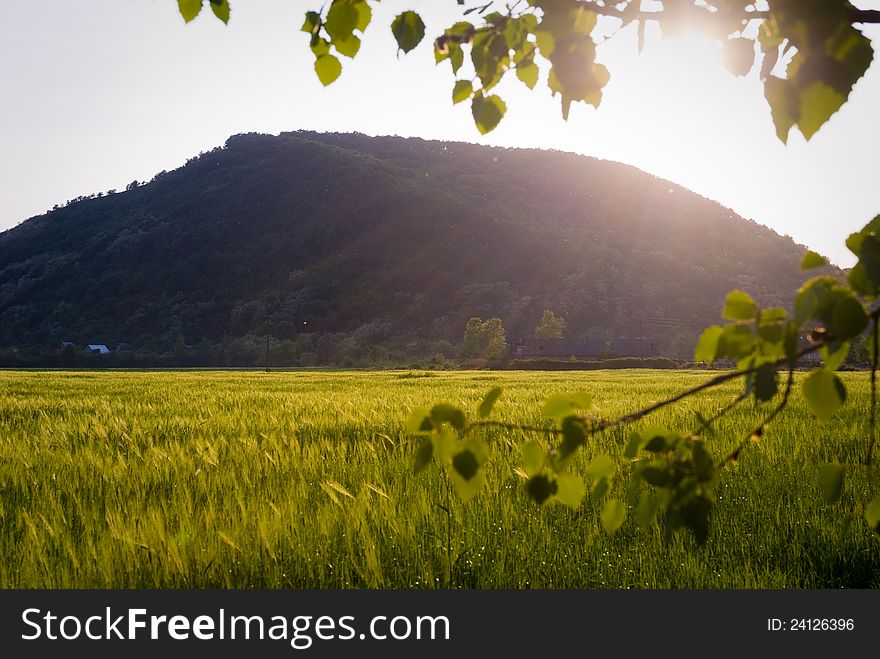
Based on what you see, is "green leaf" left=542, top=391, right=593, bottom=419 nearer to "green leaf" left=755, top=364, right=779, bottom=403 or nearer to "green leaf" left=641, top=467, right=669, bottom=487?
"green leaf" left=641, top=467, right=669, bottom=487

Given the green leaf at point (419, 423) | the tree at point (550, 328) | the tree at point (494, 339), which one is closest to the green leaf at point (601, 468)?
the green leaf at point (419, 423)

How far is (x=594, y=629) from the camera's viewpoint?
6.61 ft

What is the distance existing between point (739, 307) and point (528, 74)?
0.84 m

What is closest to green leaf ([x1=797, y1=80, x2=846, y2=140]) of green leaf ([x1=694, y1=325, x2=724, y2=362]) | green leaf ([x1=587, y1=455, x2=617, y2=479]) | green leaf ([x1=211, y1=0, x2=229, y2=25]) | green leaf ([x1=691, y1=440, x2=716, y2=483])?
green leaf ([x1=694, y1=325, x2=724, y2=362])

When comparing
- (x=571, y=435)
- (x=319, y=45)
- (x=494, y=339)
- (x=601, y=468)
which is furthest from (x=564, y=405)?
(x=494, y=339)

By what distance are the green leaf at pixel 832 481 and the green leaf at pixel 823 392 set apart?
0.99 feet

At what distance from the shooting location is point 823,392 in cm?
93

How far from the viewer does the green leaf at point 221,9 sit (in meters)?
1.33

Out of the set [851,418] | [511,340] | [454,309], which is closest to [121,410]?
[851,418]

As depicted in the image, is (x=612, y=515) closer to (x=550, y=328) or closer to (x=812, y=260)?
(x=812, y=260)

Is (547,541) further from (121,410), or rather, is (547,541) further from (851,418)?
(121,410)

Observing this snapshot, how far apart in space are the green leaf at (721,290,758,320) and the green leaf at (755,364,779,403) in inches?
3.4

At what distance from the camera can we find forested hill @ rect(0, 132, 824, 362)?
348 ft

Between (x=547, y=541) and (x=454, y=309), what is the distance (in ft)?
356
